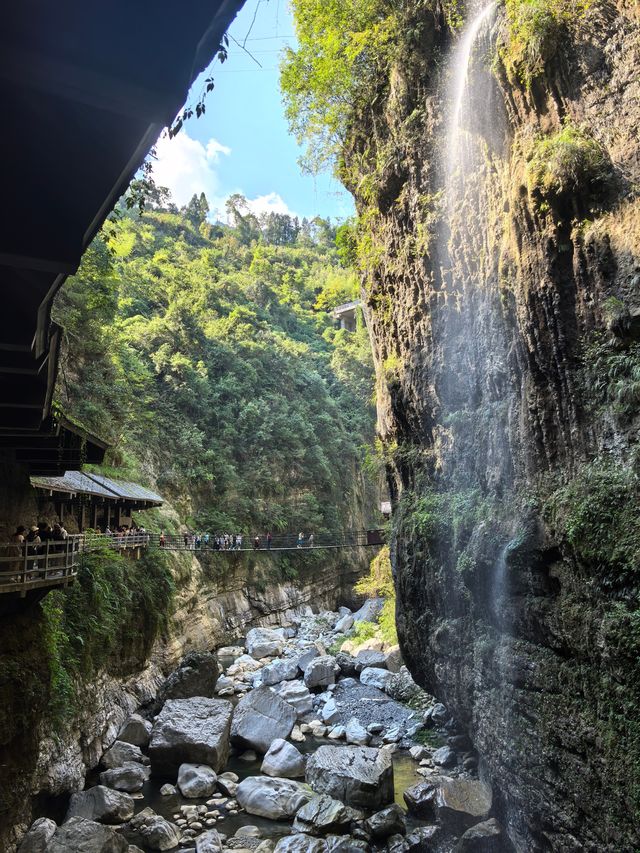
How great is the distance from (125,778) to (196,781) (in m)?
1.41

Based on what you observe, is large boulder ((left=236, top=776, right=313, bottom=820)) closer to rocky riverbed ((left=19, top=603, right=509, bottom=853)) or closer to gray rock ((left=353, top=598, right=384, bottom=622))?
rocky riverbed ((left=19, top=603, right=509, bottom=853))

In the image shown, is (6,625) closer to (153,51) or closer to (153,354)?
(153,51)

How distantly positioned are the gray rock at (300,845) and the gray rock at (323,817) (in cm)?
58

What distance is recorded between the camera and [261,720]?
541 inches

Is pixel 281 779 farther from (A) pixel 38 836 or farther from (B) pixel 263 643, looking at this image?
(B) pixel 263 643

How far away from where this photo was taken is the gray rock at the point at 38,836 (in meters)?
7.87

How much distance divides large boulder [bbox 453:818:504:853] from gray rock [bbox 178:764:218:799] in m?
Result: 5.15

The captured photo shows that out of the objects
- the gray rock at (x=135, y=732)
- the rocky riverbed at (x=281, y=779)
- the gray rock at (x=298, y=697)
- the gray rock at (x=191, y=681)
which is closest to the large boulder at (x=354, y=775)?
the rocky riverbed at (x=281, y=779)

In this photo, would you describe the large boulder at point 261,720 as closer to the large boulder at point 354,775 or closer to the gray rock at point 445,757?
the large boulder at point 354,775

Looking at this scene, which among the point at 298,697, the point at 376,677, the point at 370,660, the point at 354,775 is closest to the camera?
the point at 354,775

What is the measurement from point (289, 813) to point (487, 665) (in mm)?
4849

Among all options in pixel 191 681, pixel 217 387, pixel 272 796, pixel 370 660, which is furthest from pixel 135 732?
pixel 217 387

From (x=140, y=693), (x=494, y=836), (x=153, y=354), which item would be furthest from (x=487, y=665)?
(x=153, y=354)

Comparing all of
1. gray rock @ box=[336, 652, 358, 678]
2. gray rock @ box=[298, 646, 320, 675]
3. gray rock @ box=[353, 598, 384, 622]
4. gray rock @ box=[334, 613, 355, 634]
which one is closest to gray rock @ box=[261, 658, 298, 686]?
gray rock @ box=[298, 646, 320, 675]
